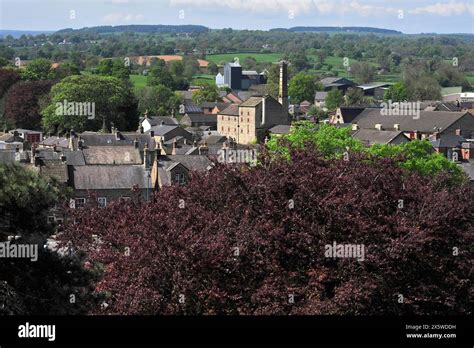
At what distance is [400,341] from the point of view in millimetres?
11758

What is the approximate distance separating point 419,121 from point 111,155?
4113cm

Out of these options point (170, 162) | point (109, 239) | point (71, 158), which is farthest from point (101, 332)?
point (71, 158)

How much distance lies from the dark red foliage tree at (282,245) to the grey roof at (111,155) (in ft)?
91.2

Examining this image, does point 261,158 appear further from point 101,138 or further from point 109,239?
point 101,138

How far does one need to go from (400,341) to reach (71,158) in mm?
41167

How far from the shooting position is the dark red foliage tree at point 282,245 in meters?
20.8

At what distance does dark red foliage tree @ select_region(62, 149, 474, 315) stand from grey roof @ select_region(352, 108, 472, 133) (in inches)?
2383

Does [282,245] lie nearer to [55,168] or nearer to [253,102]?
[55,168]

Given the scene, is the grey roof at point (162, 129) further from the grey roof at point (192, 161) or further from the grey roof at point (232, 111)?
the grey roof at point (192, 161)

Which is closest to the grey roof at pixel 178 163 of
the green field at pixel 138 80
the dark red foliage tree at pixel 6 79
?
the dark red foliage tree at pixel 6 79

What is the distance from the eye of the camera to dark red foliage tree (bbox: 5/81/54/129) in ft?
312

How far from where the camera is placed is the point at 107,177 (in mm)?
43812

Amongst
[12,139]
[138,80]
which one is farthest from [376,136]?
[138,80]

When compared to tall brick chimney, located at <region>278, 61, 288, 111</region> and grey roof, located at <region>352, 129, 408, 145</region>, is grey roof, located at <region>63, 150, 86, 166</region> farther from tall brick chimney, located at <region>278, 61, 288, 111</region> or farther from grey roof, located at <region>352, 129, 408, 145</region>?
tall brick chimney, located at <region>278, 61, 288, 111</region>
